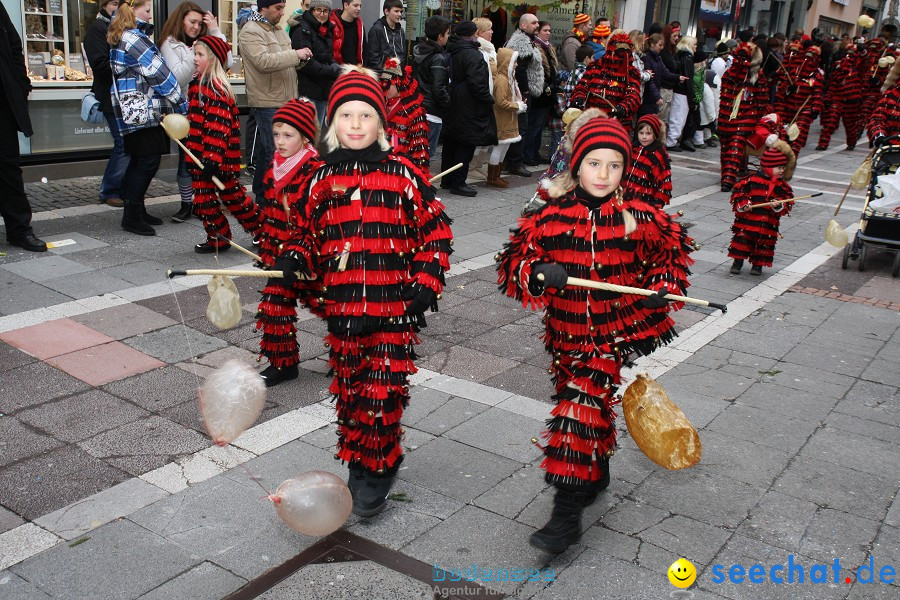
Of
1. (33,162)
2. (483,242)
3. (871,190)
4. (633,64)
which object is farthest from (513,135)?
(33,162)

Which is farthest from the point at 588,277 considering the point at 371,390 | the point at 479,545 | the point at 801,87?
the point at 801,87

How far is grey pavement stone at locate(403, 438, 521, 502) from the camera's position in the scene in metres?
4.50

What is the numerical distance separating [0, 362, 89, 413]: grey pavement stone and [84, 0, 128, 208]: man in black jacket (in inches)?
148

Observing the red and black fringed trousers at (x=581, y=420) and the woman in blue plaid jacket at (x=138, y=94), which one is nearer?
the red and black fringed trousers at (x=581, y=420)

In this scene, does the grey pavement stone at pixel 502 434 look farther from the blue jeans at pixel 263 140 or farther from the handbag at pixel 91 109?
the handbag at pixel 91 109

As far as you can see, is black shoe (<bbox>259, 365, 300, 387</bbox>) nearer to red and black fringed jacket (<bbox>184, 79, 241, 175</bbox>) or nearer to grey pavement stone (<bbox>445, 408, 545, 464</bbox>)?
grey pavement stone (<bbox>445, 408, 545, 464</bbox>)

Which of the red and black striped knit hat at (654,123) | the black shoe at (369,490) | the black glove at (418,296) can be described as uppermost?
the red and black striped knit hat at (654,123)

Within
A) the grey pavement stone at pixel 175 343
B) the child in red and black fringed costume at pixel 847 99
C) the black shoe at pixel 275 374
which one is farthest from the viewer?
the child in red and black fringed costume at pixel 847 99

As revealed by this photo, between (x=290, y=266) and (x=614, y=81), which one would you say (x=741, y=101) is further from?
(x=290, y=266)

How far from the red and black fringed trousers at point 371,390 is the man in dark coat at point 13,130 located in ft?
15.9

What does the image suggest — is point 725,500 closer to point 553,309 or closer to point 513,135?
point 553,309

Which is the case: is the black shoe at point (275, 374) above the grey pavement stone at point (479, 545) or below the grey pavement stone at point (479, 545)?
above

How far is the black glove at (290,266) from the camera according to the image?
4.07 m

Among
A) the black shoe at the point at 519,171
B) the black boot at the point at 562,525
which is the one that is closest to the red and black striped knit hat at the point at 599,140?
the black boot at the point at 562,525
